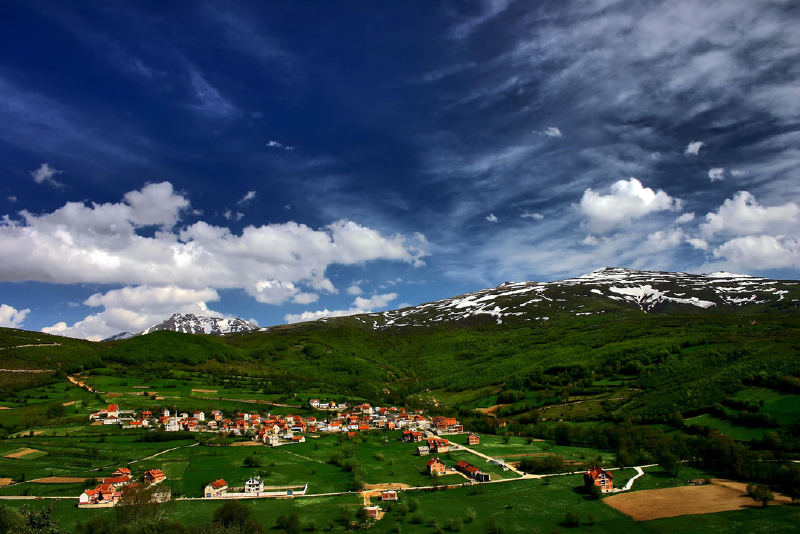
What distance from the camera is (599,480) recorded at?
50938 mm

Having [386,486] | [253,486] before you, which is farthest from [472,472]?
[253,486]

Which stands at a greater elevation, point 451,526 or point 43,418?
point 43,418

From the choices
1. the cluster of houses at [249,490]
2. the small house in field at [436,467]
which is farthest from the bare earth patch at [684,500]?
the cluster of houses at [249,490]

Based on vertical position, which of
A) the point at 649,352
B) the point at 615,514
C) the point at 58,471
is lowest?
the point at 615,514

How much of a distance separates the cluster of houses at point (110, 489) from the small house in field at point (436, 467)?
31.9 m

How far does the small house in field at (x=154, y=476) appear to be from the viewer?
51.1 metres

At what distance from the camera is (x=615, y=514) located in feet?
143

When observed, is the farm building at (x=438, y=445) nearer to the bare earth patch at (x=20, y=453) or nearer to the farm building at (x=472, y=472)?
the farm building at (x=472, y=472)

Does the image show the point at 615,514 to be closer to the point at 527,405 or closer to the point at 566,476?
the point at 566,476

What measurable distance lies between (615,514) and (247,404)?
3300 inches

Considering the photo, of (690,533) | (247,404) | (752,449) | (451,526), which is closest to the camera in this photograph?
(690,533)

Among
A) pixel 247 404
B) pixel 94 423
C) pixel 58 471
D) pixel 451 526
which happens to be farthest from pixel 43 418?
pixel 451 526

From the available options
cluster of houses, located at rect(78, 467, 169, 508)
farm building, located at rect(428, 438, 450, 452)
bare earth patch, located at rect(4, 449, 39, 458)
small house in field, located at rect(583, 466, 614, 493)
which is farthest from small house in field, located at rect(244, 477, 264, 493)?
small house in field, located at rect(583, 466, 614, 493)

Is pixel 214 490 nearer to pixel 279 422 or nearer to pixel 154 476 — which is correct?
pixel 154 476
